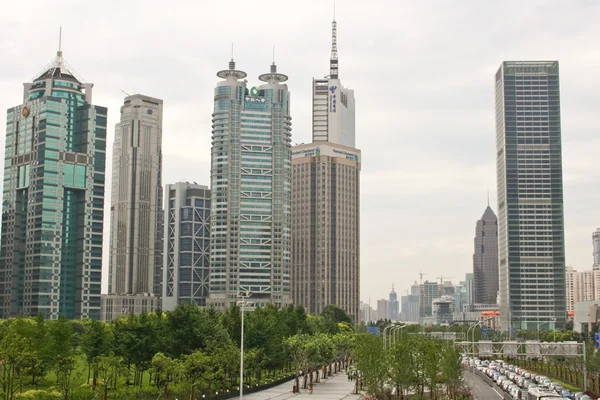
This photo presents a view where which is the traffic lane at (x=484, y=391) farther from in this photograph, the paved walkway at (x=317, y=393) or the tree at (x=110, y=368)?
the tree at (x=110, y=368)

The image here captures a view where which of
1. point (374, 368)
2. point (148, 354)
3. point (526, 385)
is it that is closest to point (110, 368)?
point (148, 354)

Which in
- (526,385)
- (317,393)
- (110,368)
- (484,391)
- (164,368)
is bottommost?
(484,391)

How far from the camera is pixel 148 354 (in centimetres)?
8756

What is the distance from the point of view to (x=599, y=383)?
99.8 meters

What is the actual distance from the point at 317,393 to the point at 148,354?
68.3ft

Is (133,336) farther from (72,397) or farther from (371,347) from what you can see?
(371,347)

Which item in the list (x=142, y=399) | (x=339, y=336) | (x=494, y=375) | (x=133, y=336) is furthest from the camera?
(x=339, y=336)

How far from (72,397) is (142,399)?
7.74m

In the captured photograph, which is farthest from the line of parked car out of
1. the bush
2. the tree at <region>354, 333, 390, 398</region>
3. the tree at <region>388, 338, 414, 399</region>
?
the bush

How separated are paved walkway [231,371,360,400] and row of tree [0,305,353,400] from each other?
10.9 ft

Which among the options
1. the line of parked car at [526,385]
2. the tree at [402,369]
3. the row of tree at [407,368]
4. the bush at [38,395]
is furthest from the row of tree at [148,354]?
the line of parked car at [526,385]

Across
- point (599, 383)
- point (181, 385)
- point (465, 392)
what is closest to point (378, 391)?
point (465, 392)

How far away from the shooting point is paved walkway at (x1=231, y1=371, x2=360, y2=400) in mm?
85938

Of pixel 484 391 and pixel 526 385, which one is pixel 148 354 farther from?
pixel 526 385
